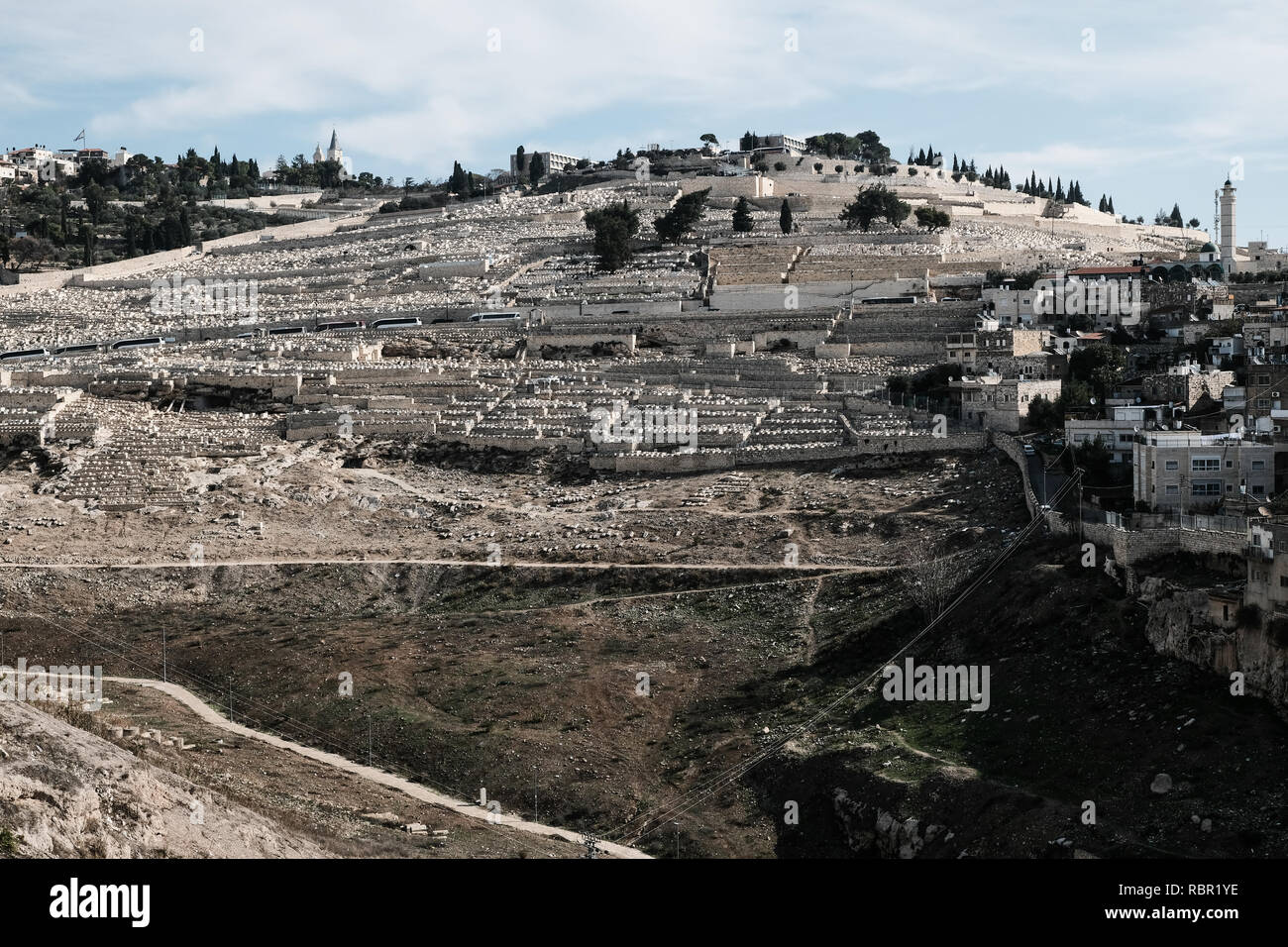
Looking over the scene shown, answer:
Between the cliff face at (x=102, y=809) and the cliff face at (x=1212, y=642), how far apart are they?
12.7m

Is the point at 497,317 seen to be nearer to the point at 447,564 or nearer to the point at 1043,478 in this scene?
the point at 447,564

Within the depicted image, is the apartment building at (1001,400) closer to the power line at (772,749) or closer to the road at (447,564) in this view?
the road at (447,564)

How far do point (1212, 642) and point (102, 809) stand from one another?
50.3 feet

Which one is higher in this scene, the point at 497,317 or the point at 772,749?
the point at 497,317

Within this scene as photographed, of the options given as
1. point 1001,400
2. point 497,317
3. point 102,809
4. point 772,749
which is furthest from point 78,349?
point 102,809

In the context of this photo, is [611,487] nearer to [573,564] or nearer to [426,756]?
[573,564]

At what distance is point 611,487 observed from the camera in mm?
45156

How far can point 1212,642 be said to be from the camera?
89.8 feet

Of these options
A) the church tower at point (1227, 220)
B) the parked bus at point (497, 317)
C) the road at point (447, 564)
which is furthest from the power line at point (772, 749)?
the church tower at point (1227, 220)

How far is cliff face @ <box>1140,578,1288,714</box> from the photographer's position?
26188mm

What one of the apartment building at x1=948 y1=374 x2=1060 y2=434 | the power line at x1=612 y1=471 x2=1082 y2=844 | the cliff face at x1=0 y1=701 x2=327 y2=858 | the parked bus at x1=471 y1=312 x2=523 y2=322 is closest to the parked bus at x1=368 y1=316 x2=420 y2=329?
the parked bus at x1=471 y1=312 x2=523 y2=322

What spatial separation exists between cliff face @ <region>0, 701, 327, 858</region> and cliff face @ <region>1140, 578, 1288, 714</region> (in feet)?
41.6

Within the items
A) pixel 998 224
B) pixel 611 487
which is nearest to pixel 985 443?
pixel 611 487

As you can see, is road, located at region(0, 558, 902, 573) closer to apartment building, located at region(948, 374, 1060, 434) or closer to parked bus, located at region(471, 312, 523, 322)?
apartment building, located at region(948, 374, 1060, 434)
